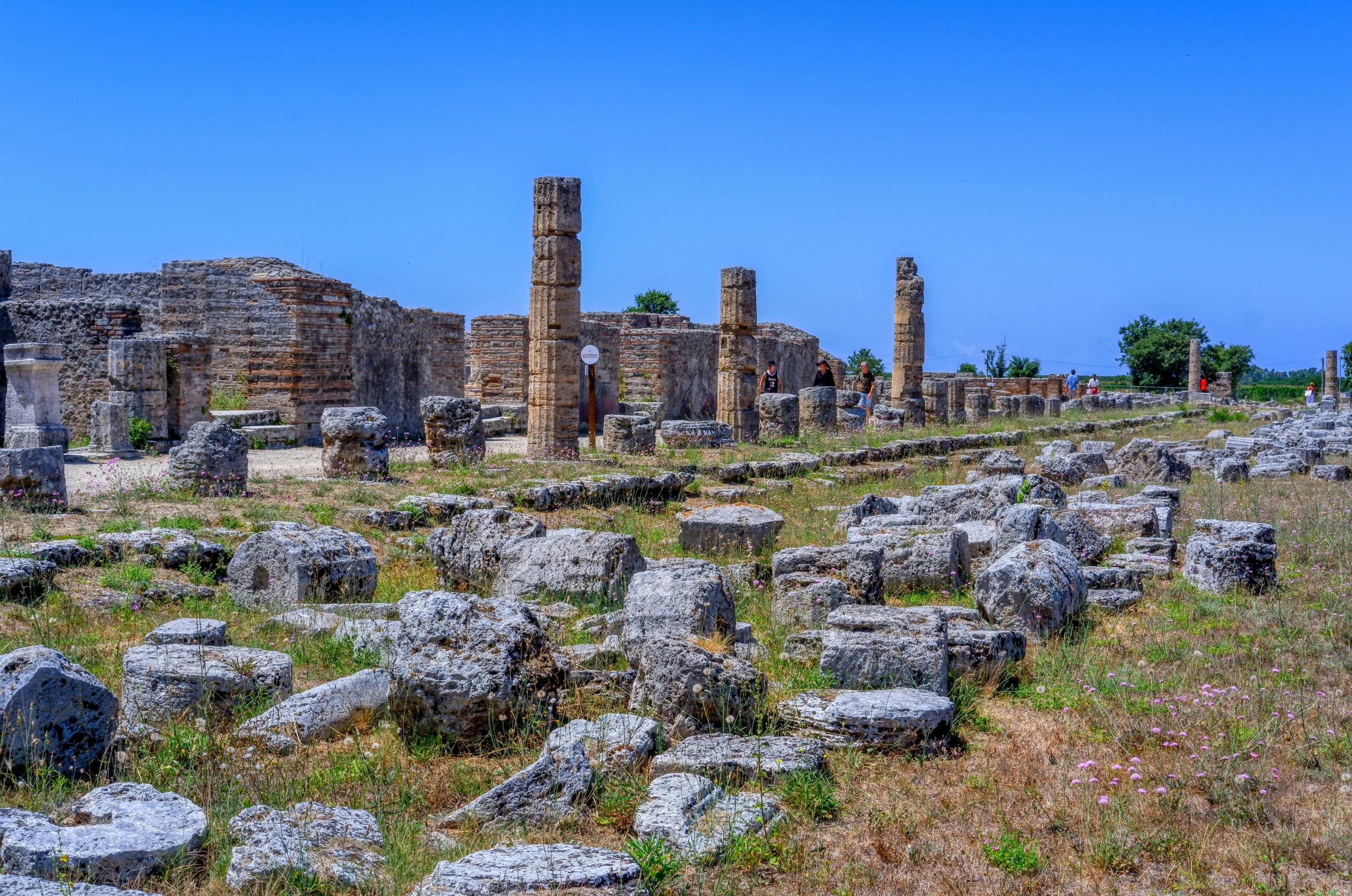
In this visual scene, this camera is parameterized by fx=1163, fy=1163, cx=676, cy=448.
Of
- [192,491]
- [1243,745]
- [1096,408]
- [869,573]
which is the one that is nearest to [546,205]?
[192,491]

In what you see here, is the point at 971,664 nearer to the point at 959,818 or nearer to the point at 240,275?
the point at 959,818

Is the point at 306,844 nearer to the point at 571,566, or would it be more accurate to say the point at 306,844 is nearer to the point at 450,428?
the point at 571,566

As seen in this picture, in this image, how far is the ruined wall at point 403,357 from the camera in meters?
20.2

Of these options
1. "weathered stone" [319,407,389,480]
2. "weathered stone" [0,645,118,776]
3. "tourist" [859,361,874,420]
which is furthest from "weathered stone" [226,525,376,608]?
"tourist" [859,361,874,420]

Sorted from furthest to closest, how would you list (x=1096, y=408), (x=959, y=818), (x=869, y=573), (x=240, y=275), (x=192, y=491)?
(x=1096, y=408) → (x=240, y=275) → (x=192, y=491) → (x=869, y=573) → (x=959, y=818)

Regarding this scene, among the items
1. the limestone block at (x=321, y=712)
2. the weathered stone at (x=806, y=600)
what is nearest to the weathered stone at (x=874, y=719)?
the limestone block at (x=321, y=712)

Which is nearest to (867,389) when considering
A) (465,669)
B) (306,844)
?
(465,669)

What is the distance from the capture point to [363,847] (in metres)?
4.07

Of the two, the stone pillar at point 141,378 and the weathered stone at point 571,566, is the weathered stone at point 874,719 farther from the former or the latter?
the stone pillar at point 141,378

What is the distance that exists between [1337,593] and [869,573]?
3356 mm

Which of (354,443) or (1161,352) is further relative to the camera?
(1161,352)

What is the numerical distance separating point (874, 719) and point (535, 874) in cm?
221

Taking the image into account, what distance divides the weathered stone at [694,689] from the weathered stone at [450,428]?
373 inches

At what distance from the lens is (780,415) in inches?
835
